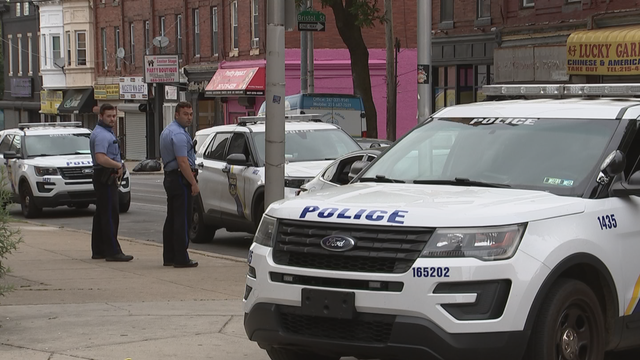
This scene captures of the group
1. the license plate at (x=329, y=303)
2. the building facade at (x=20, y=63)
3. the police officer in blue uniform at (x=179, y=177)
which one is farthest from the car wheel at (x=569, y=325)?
the building facade at (x=20, y=63)

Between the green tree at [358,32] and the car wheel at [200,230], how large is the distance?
1054 cm

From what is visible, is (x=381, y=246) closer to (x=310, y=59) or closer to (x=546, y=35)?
(x=546, y=35)

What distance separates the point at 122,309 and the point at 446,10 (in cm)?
2661

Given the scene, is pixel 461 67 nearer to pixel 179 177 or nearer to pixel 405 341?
pixel 179 177

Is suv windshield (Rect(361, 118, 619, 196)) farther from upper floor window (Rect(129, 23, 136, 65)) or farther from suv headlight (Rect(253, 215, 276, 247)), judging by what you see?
upper floor window (Rect(129, 23, 136, 65))

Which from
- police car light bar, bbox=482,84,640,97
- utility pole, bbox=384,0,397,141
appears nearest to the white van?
utility pole, bbox=384,0,397,141

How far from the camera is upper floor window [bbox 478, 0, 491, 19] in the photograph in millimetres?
32281

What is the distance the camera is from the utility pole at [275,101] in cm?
1062

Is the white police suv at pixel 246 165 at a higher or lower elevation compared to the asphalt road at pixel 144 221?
higher

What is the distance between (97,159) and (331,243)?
759 cm

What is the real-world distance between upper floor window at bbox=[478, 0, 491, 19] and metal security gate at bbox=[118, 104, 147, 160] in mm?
27026

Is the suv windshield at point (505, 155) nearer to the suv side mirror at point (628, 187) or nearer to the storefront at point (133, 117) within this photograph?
the suv side mirror at point (628, 187)

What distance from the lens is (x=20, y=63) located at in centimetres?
7038

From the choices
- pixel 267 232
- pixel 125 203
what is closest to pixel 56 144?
pixel 125 203
